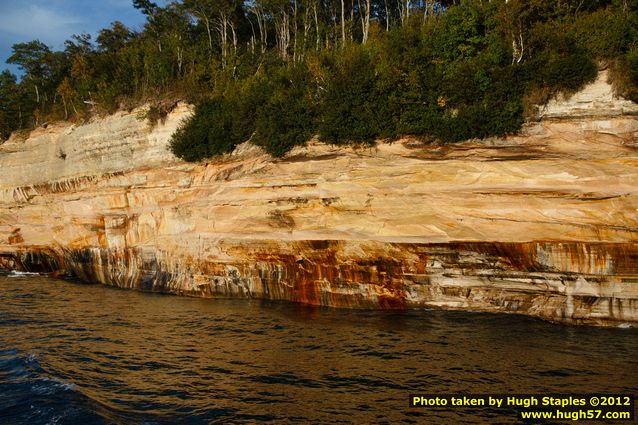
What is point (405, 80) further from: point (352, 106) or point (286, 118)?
point (286, 118)

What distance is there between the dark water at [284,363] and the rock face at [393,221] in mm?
1086

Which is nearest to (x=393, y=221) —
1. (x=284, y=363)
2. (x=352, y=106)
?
(x=352, y=106)

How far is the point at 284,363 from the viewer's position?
1035cm

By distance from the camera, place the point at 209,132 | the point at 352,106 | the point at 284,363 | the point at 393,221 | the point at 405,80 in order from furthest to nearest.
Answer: the point at 209,132, the point at 352,106, the point at 405,80, the point at 393,221, the point at 284,363

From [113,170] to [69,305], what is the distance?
313 inches

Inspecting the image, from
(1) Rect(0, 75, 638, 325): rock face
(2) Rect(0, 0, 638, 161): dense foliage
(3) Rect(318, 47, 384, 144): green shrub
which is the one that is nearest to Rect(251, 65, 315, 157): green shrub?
(2) Rect(0, 0, 638, 161): dense foliage

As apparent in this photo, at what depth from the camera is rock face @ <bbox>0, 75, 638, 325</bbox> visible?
12.3 metres

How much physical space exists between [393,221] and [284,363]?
21.1ft

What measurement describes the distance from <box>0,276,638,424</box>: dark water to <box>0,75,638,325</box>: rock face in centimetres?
109

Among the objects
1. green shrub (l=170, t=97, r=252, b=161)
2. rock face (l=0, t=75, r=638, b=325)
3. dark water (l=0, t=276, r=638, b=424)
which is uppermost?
green shrub (l=170, t=97, r=252, b=161)

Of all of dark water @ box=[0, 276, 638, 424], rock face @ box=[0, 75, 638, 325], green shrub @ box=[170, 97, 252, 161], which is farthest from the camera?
green shrub @ box=[170, 97, 252, 161]

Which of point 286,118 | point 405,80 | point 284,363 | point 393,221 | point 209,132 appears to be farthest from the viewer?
point 209,132

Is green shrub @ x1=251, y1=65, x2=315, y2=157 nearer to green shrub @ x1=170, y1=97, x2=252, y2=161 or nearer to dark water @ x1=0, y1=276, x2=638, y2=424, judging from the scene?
green shrub @ x1=170, y1=97, x2=252, y2=161

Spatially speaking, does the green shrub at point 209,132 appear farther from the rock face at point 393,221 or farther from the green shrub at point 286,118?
the green shrub at point 286,118
